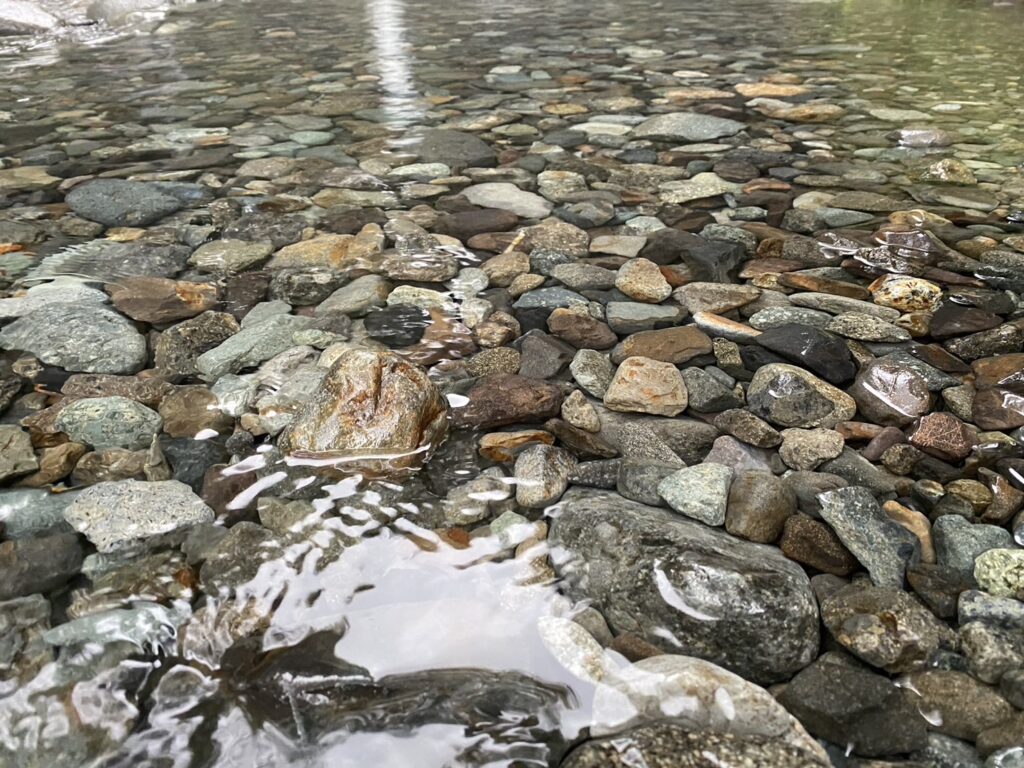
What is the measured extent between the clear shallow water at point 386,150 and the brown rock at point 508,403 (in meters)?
0.13

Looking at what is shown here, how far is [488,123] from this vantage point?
465 cm

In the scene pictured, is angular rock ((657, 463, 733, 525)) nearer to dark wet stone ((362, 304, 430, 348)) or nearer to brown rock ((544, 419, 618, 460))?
brown rock ((544, 419, 618, 460))

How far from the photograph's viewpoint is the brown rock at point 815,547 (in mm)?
1557

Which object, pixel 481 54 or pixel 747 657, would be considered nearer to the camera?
pixel 747 657

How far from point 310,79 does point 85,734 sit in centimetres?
569

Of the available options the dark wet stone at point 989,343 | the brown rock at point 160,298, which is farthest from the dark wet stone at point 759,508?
the brown rock at point 160,298

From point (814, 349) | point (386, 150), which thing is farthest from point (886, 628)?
point (386, 150)

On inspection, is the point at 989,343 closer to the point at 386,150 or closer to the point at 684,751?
the point at 684,751

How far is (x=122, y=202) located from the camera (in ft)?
11.3

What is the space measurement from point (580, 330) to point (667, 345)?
281 mm

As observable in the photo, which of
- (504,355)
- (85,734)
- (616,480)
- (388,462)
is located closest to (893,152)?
(504,355)

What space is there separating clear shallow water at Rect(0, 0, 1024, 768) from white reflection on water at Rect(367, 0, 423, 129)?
0.11ft

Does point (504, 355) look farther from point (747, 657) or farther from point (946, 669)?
point (946, 669)

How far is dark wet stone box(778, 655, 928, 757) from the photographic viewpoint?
4.04 ft
